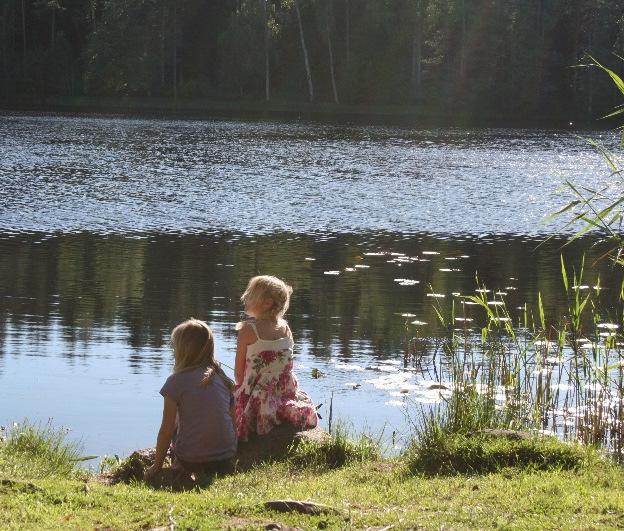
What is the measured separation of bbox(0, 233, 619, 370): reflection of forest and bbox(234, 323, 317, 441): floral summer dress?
3495 mm

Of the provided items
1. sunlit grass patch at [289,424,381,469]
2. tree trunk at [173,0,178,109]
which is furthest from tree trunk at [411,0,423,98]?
sunlit grass patch at [289,424,381,469]

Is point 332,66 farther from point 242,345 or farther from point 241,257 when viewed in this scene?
point 242,345

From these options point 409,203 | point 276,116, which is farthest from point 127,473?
point 276,116

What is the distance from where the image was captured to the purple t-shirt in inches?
234

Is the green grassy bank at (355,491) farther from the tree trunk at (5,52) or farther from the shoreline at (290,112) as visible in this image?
the tree trunk at (5,52)

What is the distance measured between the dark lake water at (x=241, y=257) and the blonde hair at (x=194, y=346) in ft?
5.17

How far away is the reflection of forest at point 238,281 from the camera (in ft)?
36.8

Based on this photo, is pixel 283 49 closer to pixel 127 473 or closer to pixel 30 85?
pixel 30 85

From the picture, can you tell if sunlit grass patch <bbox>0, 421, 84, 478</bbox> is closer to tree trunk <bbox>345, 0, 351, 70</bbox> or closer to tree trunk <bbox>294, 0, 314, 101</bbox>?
tree trunk <bbox>294, 0, 314, 101</bbox>

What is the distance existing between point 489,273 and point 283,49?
54657 millimetres

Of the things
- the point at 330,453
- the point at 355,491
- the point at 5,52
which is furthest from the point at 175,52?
the point at 355,491

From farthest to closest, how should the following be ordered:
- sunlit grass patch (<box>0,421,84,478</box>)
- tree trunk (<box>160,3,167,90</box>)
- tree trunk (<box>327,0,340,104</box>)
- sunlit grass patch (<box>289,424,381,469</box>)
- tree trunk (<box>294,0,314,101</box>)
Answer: tree trunk (<box>160,3,167,90</box>)
tree trunk (<box>294,0,314,101</box>)
tree trunk (<box>327,0,340,104</box>)
sunlit grass patch (<box>289,424,381,469</box>)
sunlit grass patch (<box>0,421,84,478</box>)

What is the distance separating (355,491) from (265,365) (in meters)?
1.43

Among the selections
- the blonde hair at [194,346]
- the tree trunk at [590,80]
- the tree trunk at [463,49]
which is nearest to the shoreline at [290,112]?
the tree trunk at [590,80]
